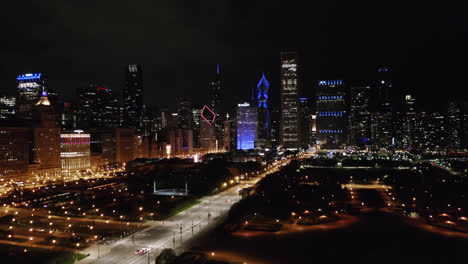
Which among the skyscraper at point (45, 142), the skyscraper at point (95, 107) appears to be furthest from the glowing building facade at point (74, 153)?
the skyscraper at point (95, 107)

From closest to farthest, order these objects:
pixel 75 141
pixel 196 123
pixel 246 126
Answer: pixel 75 141 < pixel 246 126 < pixel 196 123

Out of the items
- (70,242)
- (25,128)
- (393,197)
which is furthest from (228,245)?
(25,128)

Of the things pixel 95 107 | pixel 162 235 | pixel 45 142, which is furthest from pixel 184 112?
pixel 162 235

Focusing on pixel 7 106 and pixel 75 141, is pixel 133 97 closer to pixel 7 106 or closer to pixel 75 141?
pixel 7 106

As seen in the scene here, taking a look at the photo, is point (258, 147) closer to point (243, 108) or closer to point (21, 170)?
point (243, 108)

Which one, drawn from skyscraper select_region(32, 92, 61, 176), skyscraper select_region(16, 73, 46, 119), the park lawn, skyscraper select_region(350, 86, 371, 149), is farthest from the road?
skyscraper select_region(350, 86, 371, 149)
